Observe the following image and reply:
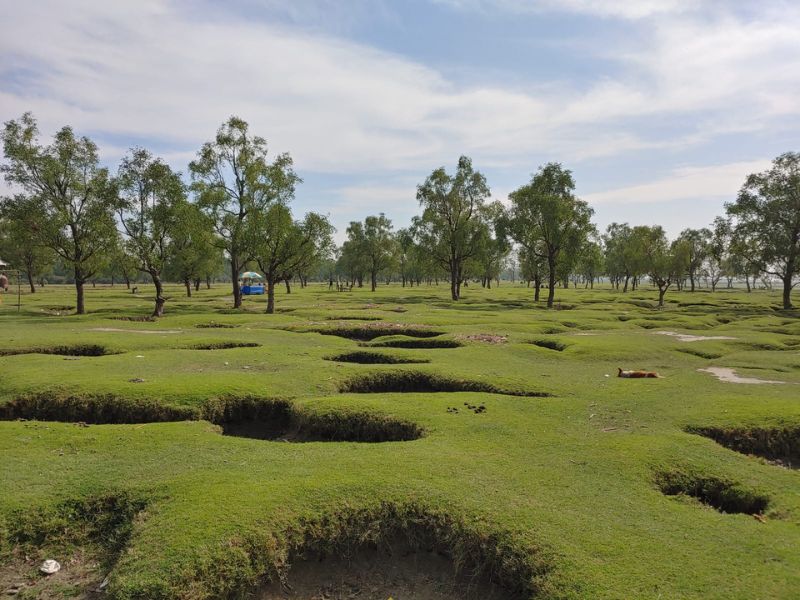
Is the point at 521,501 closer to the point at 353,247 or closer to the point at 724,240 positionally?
the point at 724,240

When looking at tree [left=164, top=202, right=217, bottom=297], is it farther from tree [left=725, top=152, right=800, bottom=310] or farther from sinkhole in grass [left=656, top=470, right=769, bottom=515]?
tree [left=725, top=152, right=800, bottom=310]

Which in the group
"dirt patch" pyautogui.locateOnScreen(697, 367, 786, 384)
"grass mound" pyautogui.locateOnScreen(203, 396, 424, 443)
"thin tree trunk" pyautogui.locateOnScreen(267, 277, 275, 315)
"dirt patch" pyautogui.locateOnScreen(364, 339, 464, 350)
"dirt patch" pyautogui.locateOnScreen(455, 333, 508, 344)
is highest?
"thin tree trunk" pyautogui.locateOnScreen(267, 277, 275, 315)

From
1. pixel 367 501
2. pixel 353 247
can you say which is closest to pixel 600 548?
pixel 367 501

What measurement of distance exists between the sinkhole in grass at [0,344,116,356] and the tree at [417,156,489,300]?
1738 inches

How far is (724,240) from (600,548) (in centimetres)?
6356

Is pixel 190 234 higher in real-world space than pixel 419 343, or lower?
higher

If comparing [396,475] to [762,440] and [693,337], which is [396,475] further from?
[693,337]

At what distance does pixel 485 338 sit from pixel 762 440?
1498 centimetres

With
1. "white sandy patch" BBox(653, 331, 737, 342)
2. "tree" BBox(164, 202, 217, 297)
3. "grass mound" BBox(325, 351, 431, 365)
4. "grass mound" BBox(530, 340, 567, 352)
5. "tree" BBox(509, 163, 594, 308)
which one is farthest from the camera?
"tree" BBox(509, 163, 594, 308)

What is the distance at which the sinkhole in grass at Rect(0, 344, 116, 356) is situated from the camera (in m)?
19.5

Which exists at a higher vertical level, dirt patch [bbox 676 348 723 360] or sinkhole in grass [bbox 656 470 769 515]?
dirt patch [bbox 676 348 723 360]

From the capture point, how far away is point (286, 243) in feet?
146

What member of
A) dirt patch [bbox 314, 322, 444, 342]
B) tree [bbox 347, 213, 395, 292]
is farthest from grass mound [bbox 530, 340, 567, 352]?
tree [bbox 347, 213, 395, 292]

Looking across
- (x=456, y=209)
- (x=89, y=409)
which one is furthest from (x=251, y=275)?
(x=89, y=409)
